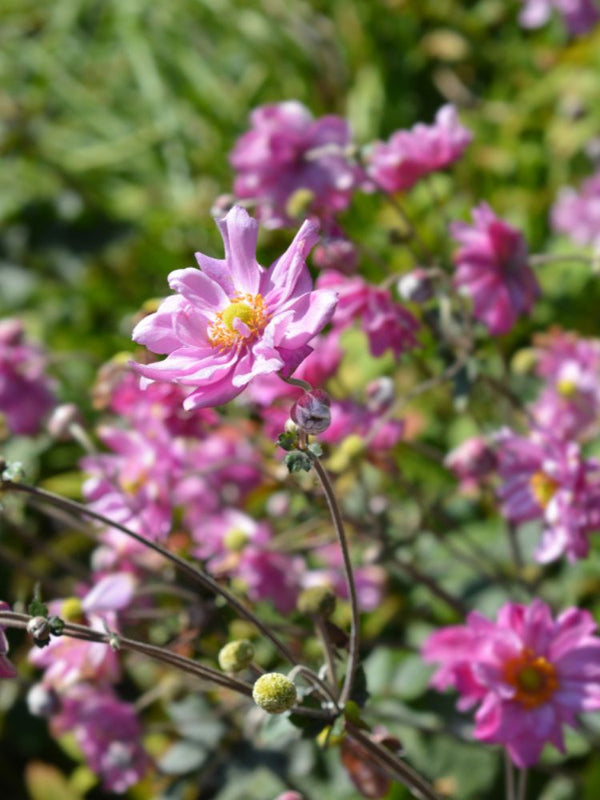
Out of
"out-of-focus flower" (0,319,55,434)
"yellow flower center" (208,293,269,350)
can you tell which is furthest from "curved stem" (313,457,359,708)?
"out-of-focus flower" (0,319,55,434)

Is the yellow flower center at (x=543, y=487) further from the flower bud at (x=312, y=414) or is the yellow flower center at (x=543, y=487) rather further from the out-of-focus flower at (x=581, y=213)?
the out-of-focus flower at (x=581, y=213)

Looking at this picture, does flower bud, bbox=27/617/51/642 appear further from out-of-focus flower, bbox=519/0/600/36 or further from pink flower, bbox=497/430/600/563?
out-of-focus flower, bbox=519/0/600/36

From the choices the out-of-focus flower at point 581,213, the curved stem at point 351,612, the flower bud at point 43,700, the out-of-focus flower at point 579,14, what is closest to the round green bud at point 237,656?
the curved stem at point 351,612

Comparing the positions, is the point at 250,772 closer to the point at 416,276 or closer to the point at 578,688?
the point at 578,688

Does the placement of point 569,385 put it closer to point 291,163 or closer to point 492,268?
point 492,268

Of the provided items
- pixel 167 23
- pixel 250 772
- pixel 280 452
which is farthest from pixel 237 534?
pixel 167 23

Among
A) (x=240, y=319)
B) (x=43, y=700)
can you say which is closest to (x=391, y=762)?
(x=240, y=319)
